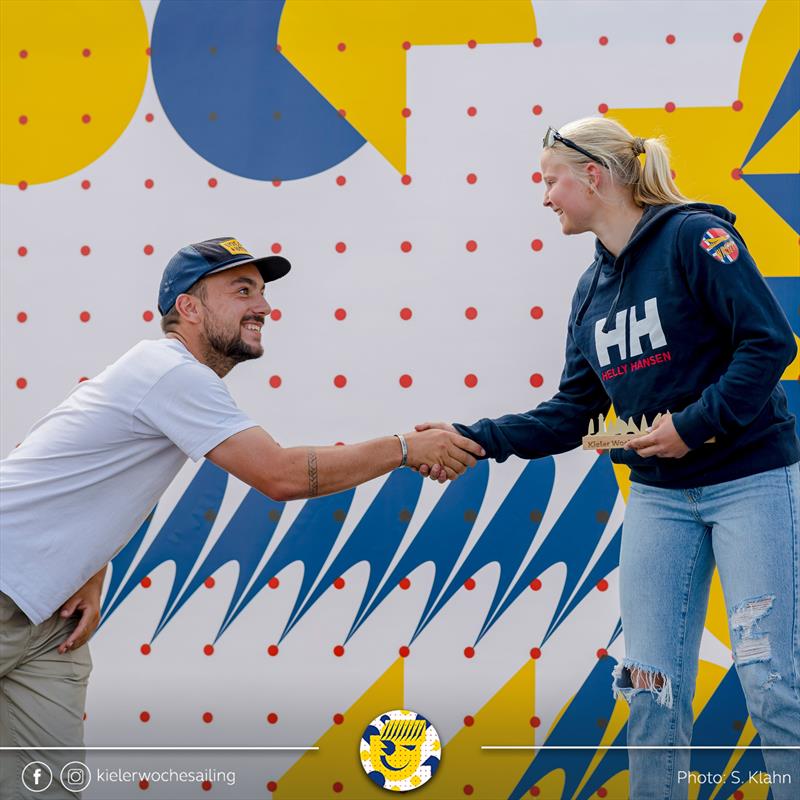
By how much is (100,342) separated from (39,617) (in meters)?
0.83

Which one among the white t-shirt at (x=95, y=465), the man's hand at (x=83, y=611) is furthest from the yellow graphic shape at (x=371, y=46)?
the man's hand at (x=83, y=611)

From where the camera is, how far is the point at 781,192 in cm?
233

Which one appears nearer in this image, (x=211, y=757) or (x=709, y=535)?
(x=709, y=535)

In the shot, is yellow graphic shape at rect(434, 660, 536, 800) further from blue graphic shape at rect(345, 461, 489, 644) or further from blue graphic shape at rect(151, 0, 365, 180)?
blue graphic shape at rect(151, 0, 365, 180)

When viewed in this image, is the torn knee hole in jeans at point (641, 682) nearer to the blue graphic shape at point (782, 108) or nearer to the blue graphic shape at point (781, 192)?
the blue graphic shape at point (781, 192)

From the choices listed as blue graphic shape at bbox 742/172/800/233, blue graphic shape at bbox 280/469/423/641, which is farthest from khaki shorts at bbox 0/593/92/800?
blue graphic shape at bbox 742/172/800/233

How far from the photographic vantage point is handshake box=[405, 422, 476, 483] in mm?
2213

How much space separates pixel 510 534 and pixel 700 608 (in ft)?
1.73

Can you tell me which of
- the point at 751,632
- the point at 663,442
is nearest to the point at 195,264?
the point at 663,442

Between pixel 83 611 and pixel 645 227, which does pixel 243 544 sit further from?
pixel 645 227

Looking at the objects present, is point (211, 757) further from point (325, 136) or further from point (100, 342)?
point (325, 136)

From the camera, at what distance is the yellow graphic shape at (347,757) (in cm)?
238

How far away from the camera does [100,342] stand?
2.48m

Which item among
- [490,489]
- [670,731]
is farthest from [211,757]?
[670,731]
